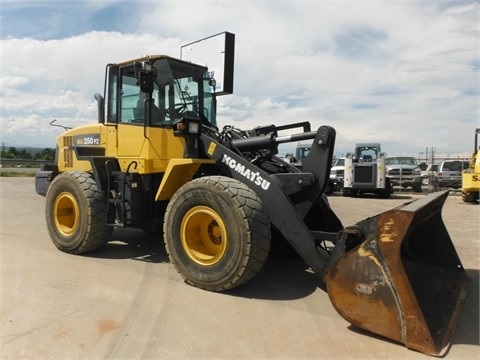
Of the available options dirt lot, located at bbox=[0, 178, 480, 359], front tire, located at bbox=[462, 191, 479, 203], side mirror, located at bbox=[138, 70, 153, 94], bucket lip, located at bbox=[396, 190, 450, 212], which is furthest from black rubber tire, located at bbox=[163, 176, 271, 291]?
front tire, located at bbox=[462, 191, 479, 203]

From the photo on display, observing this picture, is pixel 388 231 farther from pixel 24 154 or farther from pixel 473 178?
pixel 24 154

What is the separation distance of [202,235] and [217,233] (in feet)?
0.66

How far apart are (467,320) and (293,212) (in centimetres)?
192

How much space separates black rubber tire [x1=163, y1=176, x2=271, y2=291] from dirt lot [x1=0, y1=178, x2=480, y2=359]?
0.78 feet

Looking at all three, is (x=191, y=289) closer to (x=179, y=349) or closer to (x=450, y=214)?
(x=179, y=349)

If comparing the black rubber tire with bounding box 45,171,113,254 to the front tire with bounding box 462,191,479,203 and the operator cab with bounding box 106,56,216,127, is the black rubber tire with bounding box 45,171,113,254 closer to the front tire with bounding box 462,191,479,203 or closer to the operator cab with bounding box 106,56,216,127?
the operator cab with bounding box 106,56,216,127

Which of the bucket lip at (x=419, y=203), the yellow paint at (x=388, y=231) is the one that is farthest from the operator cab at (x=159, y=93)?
the yellow paint at (x=388, y=231)

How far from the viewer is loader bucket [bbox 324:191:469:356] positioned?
3.36 metres

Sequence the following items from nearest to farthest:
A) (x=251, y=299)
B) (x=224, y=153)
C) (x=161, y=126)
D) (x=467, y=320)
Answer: (x=467, y=320), (x=251, y=299), (x=224, y=153), (x=161, y=126)

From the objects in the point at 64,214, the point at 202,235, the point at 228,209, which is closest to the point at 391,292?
the point at 228,209

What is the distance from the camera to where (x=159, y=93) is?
19.4 ft

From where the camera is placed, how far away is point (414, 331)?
132 inches

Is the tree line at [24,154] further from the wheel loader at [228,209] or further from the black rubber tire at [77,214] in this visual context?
Result: the wheel loader at [228,209]

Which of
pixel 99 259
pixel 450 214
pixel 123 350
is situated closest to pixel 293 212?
pixel 123 350
